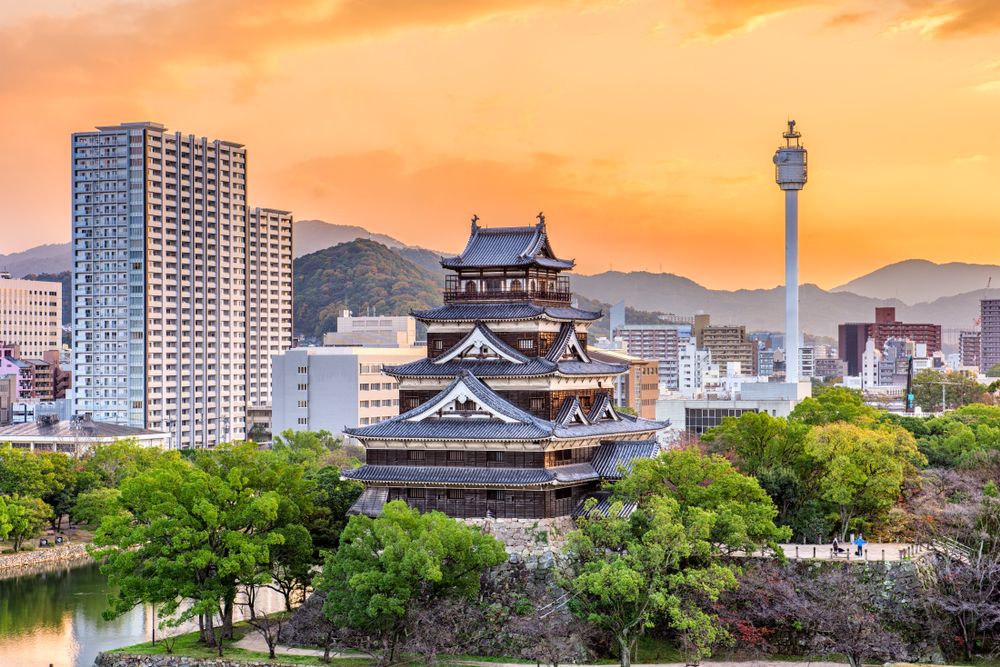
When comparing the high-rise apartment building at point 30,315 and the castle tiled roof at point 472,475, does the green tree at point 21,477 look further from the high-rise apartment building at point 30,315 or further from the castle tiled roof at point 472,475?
the high-rise apartment building at point 30,315

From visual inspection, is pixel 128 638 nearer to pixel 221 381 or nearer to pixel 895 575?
pixel 895 575

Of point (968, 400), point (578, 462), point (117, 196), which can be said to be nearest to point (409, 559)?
point (578, 462)

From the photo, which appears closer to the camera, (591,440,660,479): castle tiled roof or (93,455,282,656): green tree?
(93,455,282,656): green tree

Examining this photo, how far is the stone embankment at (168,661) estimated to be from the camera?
3581 centimetres

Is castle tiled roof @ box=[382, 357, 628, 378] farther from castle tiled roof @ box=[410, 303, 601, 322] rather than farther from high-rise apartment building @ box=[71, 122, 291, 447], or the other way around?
high-rise apartment building @ box=[71, 122, 291, 447]

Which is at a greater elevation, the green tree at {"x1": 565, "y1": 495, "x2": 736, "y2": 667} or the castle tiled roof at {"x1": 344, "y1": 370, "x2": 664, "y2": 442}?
the castle tiled roof at {"x1": 344, "y1": 370, "x2": 664, "y2": 442}

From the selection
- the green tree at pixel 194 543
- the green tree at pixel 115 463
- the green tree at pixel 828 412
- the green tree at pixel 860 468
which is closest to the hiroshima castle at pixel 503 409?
the green tree at pixel 194 543

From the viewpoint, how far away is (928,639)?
36.0 meters

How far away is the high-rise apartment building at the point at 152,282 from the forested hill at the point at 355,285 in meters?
61.7

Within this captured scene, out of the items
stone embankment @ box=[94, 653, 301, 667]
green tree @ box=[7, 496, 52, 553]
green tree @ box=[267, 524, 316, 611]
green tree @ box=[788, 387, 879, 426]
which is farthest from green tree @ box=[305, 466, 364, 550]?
green tree @ box=[788, 387, 879, 426]

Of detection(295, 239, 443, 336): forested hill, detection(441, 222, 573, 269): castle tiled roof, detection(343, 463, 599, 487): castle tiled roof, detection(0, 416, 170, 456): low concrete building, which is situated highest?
detection(295, 239, 443, 336): forested hill

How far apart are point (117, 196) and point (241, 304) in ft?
47.9

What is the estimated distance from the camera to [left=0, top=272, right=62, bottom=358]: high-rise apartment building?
15738 centimetres

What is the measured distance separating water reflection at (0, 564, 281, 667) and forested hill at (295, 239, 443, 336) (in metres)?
114
